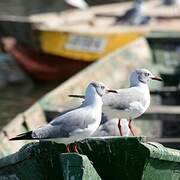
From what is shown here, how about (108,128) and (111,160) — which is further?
(108,128)

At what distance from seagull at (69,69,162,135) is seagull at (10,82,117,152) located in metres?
0.59

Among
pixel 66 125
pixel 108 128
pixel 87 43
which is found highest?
pixel 87 43

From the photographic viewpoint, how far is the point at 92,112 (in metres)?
5.87

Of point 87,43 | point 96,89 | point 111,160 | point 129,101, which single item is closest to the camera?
point 111,160

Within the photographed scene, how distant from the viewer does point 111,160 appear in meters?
5.82

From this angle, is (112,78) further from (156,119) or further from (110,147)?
(110,147)

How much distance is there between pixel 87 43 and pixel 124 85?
3.22m

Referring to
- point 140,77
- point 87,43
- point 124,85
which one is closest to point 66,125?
point 140,77

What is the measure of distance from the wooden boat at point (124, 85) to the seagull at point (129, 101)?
4.43 feet

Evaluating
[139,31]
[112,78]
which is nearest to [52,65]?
[139,31]

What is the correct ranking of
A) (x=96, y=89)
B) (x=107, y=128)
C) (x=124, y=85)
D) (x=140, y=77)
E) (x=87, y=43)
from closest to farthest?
(x=96, y=89)
(x=140, y=77)
(x=107, y=128)
(x=124, y=85)
(x=87, y=43)

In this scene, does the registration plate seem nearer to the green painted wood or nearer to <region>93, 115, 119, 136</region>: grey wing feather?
<region>93, 115, 119, 136</region>: grey wing feather

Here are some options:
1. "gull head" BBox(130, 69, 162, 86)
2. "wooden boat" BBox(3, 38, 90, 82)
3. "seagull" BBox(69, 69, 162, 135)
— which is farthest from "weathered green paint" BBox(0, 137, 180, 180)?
"wooden boat" BBox(3, 38, 90, 82)

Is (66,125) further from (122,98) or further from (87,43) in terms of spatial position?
(87,43)
